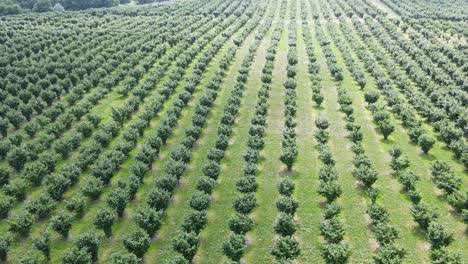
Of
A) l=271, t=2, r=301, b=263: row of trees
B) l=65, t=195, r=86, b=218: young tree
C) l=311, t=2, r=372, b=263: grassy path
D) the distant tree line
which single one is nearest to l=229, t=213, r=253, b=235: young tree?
l=271, t=2, r=301, b=263: row of trees

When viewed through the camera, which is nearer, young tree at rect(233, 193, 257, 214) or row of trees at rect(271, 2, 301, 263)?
row of trees at rect(271, 2, 301, 263)

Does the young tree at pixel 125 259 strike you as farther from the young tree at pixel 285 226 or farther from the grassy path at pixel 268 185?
the young tree at pixel 285 226

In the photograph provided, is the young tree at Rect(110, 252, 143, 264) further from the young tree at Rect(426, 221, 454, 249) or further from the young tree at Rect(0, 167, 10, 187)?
the young tree at Rect(426, 221, 454, 249)

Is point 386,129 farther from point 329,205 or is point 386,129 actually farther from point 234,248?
point 234,248

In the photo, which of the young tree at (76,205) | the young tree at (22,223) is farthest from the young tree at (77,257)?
the young tree at (76,205)

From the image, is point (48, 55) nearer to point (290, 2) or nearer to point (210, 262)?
point (210, 262)
